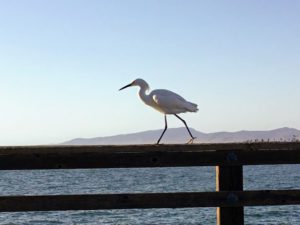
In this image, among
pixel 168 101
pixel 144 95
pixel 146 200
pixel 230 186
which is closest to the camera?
pixel 146 200

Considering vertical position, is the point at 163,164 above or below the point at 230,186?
above

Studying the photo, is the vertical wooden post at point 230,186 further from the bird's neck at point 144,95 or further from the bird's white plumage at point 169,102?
the bird's neck at point 144,95

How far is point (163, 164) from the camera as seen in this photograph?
5.07 metres

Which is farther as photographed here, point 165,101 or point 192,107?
point 192,107

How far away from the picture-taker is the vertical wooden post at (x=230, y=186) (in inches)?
203

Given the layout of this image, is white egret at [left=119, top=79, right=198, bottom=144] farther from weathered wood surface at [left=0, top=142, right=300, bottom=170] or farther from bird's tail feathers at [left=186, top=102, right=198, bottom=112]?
weathered wood surface at [left=0, top=142, right=300, bottom=170]

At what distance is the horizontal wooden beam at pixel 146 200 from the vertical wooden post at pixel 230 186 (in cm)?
11

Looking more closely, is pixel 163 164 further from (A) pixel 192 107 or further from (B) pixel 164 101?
(A) pixel 192 107

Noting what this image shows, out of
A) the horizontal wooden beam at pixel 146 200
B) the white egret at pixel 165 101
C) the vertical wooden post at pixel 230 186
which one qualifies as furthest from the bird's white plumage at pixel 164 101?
the horizontal wooden beam at pixel 146 200

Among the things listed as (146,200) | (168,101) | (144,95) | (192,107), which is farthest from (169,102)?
(146,200)

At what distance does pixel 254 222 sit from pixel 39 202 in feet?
81.4

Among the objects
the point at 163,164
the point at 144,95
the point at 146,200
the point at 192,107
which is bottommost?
the point at 146,200

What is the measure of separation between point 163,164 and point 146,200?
31 centimetres

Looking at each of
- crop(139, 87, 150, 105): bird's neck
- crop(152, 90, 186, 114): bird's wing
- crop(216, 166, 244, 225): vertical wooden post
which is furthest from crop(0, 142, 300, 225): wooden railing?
crop(139, 87, 150, 105): bird's neck
